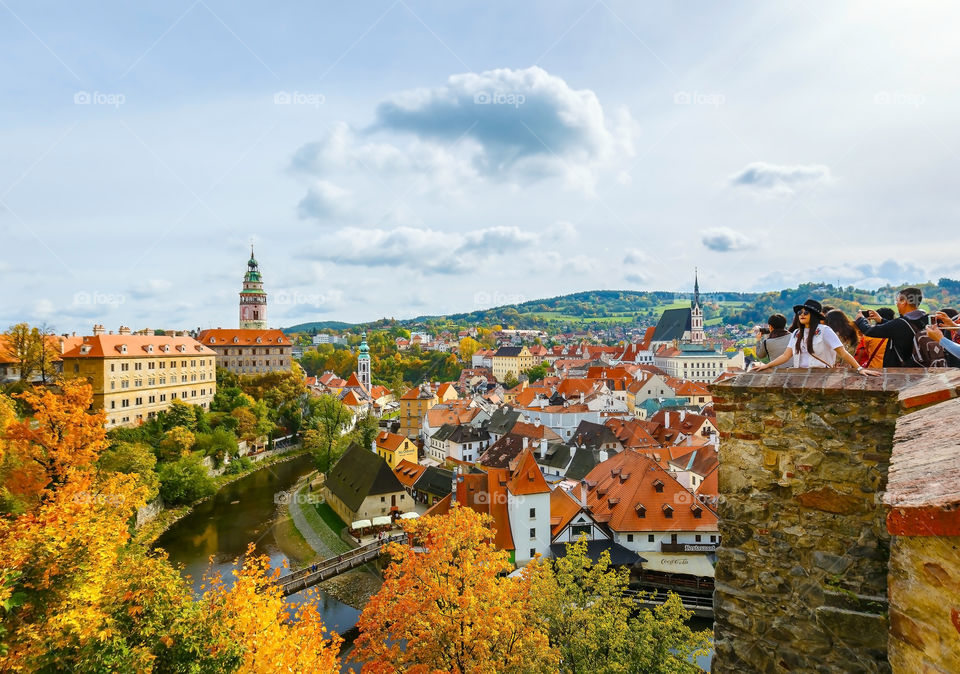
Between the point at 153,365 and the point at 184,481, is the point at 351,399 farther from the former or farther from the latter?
the point at 184,481

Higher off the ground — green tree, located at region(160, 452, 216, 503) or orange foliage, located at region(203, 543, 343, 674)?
orange foliage, located at region(203, 543, 343, 674)

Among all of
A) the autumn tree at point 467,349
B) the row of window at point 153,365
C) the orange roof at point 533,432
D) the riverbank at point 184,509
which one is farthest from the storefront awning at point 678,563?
the autumn tree at point 467,349

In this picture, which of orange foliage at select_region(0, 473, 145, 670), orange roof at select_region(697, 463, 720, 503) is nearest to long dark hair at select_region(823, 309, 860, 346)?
orange foliage at select_region(0, 473, 145, 670)

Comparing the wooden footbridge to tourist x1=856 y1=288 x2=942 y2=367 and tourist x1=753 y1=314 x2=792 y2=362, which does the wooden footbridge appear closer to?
tourist x1=753 y1=314 x2=792 y2=362

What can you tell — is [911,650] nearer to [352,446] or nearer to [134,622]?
[134,622]

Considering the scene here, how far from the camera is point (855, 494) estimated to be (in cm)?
365

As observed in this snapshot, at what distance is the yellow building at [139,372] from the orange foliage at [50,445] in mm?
16701

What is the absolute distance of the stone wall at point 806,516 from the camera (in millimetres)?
3529

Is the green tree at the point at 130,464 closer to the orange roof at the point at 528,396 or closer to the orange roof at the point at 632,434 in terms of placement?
the orange roof at the point at 632,434

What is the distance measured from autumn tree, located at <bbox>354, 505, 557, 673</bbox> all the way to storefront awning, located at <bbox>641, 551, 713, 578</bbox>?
11368mm

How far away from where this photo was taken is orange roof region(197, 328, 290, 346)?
57.1 m

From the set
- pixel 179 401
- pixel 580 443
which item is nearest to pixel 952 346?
pixel 580 443

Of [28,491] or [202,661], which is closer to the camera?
[202,661]

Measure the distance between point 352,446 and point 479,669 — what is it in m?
26.0
